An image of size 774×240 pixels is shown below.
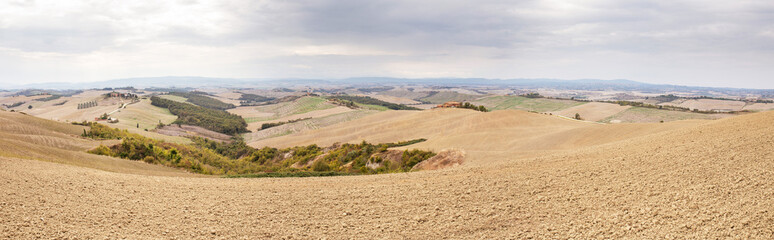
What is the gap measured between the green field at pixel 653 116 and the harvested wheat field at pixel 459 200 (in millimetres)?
101957

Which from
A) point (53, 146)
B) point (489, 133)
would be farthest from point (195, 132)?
point (489, 133)

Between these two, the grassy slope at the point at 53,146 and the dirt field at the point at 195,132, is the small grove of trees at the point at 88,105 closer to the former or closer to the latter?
the dirt field at the point at 195,132

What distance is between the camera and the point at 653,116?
4449 inches

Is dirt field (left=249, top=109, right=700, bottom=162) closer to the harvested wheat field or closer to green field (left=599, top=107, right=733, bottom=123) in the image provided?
the harvested wheat field

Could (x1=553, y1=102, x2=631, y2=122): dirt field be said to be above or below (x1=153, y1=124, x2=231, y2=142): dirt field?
above

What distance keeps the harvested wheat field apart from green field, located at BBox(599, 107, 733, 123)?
335ft

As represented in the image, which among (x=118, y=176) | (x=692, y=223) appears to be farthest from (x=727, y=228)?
(x=118, y=176)

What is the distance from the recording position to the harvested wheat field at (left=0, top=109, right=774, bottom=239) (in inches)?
472

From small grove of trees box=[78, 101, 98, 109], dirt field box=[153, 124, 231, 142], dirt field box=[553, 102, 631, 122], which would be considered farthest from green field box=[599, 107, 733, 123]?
small grove of trees box=[78, 101, 98, 109]

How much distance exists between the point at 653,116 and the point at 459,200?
408 feet

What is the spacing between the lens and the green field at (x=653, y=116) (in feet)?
345

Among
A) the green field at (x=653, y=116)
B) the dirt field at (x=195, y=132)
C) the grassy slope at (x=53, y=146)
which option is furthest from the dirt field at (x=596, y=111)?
the grassy slope at (x=53, y=146)

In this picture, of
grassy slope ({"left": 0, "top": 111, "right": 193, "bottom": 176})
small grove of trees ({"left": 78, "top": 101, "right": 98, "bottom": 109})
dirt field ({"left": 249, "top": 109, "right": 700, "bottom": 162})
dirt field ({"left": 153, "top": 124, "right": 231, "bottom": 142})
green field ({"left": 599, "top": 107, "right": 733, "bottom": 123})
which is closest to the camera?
grassy slope ({"left": 0, "top": 111, "right": 193, "bottom": 176})

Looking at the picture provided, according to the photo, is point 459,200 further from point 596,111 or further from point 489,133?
point 596,111
